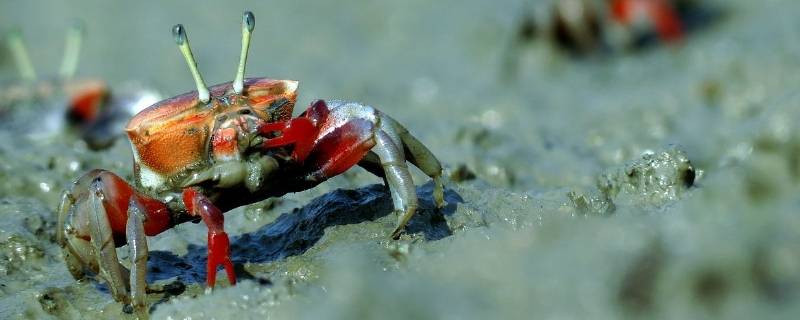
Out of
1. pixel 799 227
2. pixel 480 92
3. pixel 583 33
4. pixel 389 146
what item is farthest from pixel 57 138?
pixel 799 227

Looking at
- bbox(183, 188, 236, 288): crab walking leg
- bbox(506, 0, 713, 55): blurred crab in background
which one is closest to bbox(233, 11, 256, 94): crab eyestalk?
bbox(183, 188, 236, 288): crab walking leg

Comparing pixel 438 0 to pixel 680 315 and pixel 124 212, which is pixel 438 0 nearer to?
pixel 124 212

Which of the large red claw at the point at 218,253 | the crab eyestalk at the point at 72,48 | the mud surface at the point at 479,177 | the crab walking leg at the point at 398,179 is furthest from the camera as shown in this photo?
the crab eyestalk at the point at 72,48

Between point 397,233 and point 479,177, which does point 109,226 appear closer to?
A: point 397,233

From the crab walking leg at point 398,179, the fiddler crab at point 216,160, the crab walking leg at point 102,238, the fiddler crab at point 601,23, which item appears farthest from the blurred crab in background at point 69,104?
the crab walking leg at point 398,179

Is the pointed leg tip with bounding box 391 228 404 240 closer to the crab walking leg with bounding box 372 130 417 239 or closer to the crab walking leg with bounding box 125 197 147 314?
the crab walking leg with bounding box 372 130 417 239

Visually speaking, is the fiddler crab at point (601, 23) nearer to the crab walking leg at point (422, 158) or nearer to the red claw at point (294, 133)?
the crab walking leg at point (422, 158)
